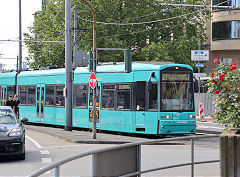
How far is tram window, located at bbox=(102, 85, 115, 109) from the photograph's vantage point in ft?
80.5

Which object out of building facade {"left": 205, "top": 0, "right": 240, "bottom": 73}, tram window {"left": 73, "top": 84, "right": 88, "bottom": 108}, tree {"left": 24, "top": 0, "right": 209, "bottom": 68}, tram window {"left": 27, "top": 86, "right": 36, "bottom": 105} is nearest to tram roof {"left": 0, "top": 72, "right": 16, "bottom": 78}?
tram window {"left": 27, "top": 86, "right": 36, "bottom": 105}

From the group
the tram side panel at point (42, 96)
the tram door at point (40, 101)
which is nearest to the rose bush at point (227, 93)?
the tram side panel at point (42, 96)

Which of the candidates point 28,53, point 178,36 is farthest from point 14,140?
point 28,53

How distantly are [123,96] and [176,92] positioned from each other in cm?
240

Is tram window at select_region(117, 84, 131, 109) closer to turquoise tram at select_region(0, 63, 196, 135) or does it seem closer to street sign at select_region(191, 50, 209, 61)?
turquoise tram at select_region(0, 63, 196, 135)

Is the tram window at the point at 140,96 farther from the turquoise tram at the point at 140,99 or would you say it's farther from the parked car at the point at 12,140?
the parked car at the point at 12,140

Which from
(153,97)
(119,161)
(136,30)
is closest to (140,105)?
(153,97)

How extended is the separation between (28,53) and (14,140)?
44.4 meters

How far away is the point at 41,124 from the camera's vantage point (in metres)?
33.2

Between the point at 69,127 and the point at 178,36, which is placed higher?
the point at 178,36

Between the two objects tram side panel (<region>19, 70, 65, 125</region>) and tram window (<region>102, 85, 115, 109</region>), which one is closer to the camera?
tram window (<region>102, 85, 115, 109</region>)

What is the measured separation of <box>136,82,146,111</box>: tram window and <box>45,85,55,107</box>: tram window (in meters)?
7.83

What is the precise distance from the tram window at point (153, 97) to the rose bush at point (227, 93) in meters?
11.7

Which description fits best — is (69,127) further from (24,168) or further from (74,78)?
(24,168)
